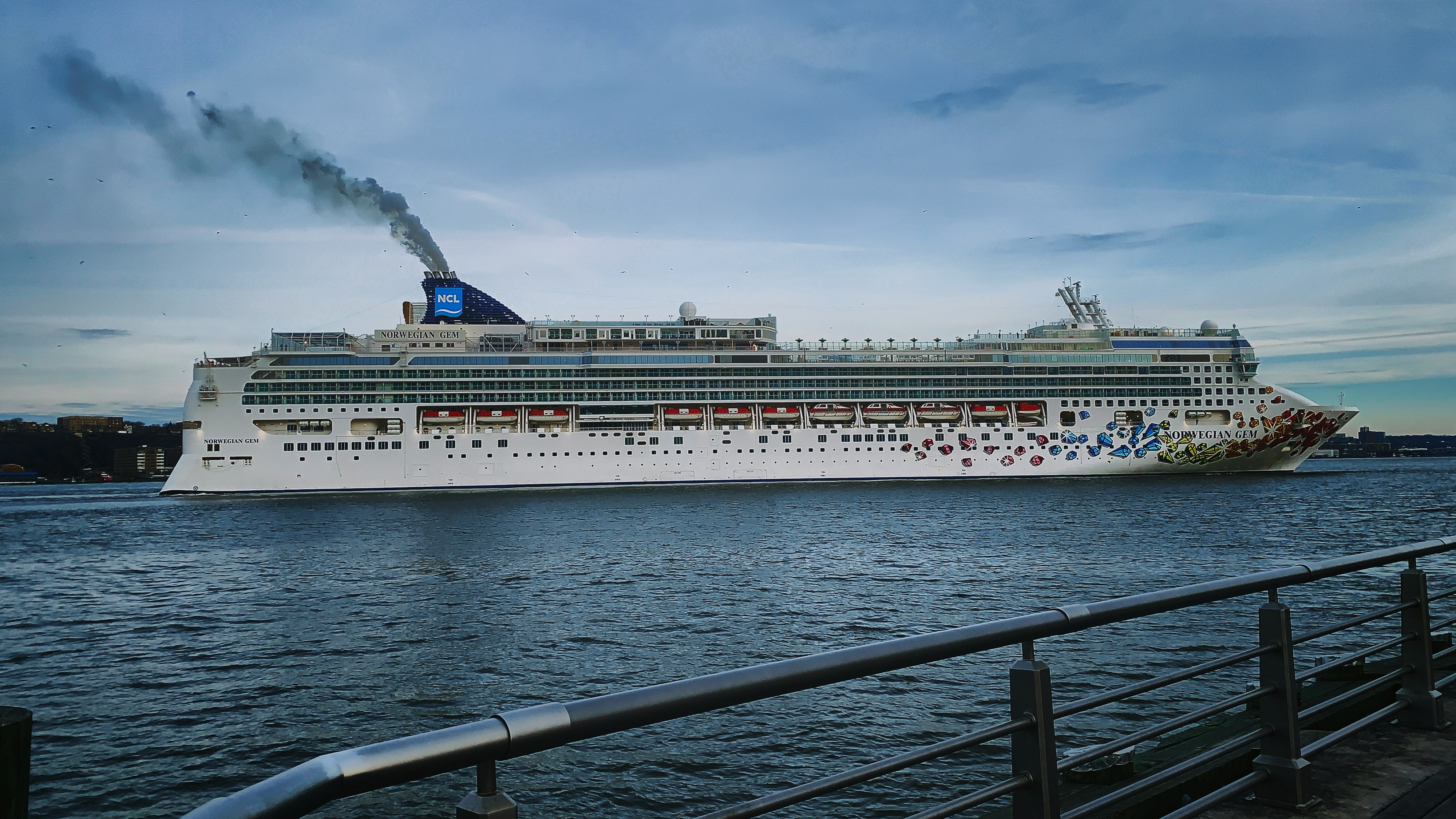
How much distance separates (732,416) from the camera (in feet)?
200

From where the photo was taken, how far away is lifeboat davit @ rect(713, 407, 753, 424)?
2395 inches

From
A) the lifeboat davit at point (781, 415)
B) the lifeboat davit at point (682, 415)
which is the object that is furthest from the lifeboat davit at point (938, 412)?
the lifeboat davit at point (682, 415)

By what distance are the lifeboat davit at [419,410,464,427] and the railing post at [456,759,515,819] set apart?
59.7m

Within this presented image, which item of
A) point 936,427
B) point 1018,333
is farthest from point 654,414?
point 1018,333

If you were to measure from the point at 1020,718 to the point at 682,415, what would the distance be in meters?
58.3

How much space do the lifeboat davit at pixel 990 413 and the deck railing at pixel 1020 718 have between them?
59.2 m

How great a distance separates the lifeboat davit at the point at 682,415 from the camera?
6066 centimetres

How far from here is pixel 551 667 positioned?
1334 centimetres

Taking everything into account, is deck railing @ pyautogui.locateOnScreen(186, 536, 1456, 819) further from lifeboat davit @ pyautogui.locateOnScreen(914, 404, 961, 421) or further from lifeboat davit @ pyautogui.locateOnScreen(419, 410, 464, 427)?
lifeboat davit @ pyautogui.locateOnScreen(914, 404, 961, 421)

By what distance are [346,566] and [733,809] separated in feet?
84.3

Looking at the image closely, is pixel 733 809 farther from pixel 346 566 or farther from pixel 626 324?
pixel 626 324

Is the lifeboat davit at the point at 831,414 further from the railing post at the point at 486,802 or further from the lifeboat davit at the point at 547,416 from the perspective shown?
the railing post at the point at 486,802

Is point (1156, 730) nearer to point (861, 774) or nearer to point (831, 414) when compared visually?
point (861, 774)

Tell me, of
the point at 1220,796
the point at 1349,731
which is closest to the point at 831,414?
the point at 1349,731
